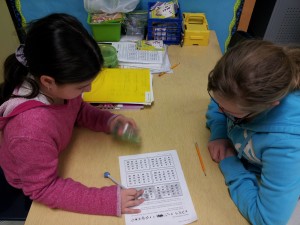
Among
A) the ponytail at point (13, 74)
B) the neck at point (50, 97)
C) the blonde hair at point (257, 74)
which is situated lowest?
the neck at point (50, 97)

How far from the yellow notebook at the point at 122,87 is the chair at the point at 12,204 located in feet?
1.41

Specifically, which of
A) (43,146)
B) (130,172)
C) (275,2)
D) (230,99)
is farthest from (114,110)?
(275,2)

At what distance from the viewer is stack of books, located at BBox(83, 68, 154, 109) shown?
44.8 inches

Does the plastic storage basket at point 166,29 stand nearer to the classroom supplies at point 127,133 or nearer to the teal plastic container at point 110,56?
the teal plastic container at point 110,56

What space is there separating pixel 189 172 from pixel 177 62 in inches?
26.1

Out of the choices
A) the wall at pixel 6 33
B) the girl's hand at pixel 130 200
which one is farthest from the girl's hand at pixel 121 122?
the wall at pixel 6 33

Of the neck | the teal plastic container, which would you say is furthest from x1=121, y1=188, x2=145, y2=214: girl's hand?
the teal plastic container

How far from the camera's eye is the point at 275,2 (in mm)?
1805

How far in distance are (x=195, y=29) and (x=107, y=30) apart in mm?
461

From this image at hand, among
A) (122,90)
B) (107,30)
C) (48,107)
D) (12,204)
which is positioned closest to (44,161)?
(48,107)

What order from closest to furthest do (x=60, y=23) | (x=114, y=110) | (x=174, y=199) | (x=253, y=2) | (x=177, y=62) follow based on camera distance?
(x=60, y=23)
(x=174, y=199)
(x=114, y=110)
(x=177, y=62)
(x=253, y=2)

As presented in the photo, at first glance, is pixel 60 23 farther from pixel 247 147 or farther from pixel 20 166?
pixel 247 147

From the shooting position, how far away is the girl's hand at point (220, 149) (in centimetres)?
95

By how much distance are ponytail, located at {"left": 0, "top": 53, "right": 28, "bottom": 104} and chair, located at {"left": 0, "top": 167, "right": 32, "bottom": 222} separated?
41cm
